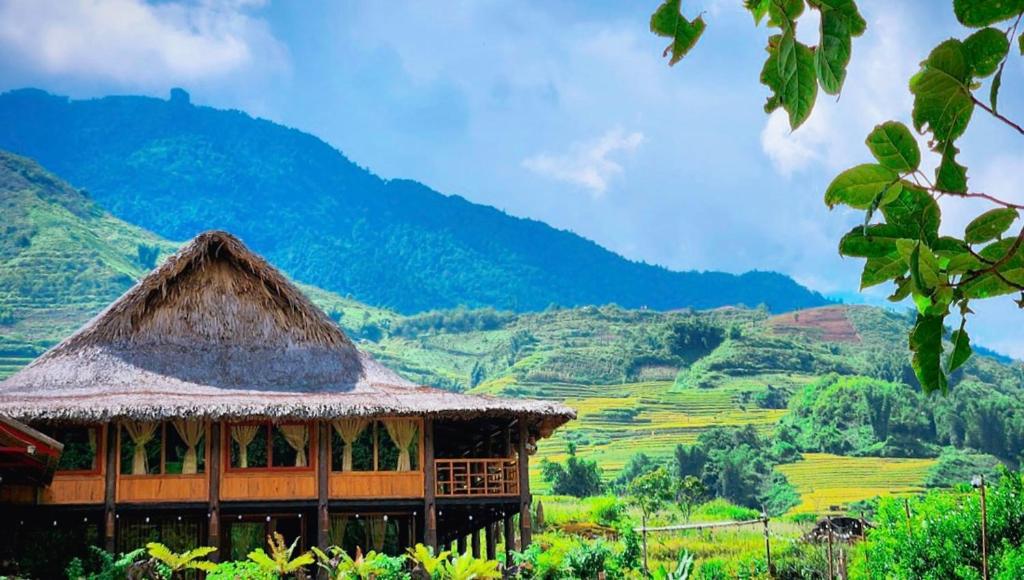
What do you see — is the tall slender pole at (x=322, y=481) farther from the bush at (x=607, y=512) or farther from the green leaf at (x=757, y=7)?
the green leaf at (x=757, y=7)

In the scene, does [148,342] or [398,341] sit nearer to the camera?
[148,342]

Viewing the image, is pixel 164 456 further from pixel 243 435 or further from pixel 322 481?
pixel 322 481

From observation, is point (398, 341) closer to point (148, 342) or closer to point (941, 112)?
point (148, 342)

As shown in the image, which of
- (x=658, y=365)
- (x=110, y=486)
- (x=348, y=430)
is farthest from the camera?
(x=658, y=365)

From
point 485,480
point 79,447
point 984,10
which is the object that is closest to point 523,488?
point 485,480

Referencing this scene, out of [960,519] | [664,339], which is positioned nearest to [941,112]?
[960,519]

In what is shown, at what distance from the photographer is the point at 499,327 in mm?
93312

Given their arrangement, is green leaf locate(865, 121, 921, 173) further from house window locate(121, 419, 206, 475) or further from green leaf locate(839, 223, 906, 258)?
house window locate(121, 419, 206, 475)

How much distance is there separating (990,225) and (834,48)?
258 mm

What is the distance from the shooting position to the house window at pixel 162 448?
1583 centimetres

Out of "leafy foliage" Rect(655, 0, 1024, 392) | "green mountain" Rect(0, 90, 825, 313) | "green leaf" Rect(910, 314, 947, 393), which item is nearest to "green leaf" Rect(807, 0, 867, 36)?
"leafy foliage" Rect(655, 0, 1024, 392)

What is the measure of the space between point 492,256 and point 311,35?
34998 millimetres

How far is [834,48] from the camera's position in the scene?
1345 mm

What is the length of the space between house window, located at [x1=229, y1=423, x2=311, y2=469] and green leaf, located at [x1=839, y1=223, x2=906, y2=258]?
15078 mm
